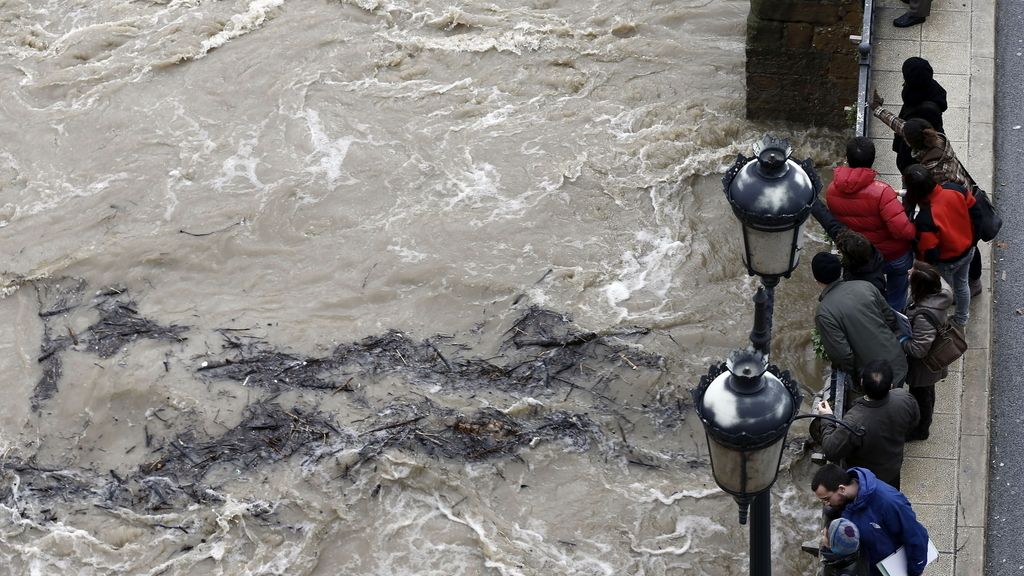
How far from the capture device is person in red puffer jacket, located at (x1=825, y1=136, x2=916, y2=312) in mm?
8023

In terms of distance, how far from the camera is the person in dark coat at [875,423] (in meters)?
6.68

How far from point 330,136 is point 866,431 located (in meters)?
7.88

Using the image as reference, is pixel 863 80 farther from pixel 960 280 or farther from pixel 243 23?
pixel 243 23

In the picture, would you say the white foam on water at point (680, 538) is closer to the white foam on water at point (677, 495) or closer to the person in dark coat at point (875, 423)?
the white foam on water at point (677, 495)

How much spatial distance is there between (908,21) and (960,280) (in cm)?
411

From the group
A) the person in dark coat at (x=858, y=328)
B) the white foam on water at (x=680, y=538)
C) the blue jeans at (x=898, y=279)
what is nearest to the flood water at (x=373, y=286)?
the white foam on water at (x=680, y=538)

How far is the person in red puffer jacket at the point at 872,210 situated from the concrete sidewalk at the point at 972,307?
0.95 meters

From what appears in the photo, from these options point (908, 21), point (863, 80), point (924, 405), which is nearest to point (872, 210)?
point (924, 405)

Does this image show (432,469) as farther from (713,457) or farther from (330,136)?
(330,136)

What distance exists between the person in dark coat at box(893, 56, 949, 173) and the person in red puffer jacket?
1.13 metres

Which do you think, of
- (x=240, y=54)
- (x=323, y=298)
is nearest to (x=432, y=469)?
(x=323, y=298)

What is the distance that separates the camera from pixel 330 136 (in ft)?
42.6

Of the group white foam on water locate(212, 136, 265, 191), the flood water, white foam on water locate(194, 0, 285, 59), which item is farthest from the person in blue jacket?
white foam on water locate(194, 0, 285, 59)

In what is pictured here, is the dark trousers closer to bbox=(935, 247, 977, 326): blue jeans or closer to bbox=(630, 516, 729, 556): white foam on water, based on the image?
bbox=(935, 247, 977, 326): blue jeans
